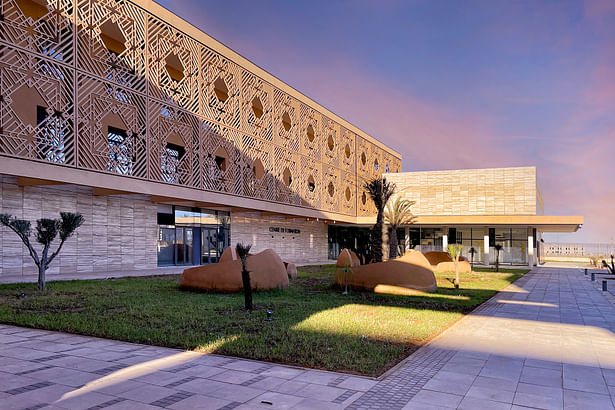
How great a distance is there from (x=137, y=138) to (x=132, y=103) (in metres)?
2.00

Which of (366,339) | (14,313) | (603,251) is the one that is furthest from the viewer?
(603,251)

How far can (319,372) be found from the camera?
6.58m

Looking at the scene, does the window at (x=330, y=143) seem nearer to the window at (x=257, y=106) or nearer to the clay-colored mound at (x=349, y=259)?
the window at (x=257, y=106)

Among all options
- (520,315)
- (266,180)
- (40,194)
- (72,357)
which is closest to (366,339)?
(72,357)

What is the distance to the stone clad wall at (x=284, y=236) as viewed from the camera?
38219 mm

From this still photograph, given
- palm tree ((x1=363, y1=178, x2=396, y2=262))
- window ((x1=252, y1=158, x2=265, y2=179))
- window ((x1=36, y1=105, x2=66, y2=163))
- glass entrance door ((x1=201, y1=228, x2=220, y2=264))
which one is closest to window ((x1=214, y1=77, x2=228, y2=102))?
window ((x1=252, y1=158, x2=265, y2=179))

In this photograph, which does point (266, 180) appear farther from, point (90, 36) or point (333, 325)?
point (333, 325)

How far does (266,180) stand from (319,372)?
31169mm

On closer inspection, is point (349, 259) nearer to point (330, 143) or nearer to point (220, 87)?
point (220, 87)

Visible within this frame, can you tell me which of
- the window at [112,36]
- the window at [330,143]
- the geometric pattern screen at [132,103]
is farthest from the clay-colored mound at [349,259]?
the window at [330,143]

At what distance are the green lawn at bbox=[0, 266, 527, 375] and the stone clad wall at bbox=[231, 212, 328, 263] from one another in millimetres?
20897

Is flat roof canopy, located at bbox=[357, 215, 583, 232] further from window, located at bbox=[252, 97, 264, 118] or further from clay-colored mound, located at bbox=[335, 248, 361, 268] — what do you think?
clay-colored mound, located at bbox=[335, 248, 361, 268]

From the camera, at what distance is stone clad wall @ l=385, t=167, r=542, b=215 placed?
44562 millimetres

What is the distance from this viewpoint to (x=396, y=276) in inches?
683
